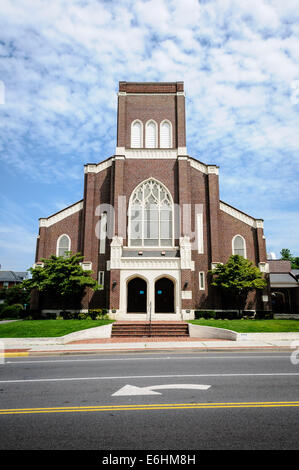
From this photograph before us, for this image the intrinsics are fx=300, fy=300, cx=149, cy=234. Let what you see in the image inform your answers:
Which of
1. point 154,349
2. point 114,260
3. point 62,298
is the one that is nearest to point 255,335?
point 154,349

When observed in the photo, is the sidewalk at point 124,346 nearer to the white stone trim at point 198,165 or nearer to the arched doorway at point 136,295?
the arched doorway at point 136,295

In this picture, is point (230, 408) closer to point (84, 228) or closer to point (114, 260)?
point (114, 260)

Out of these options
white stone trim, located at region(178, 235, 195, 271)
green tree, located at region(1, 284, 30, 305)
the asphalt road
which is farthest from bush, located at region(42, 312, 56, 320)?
green tree, located at region(1, 284, 30, 305)

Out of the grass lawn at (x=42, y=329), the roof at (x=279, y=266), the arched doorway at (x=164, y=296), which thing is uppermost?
the roof at (x=279, y=266)

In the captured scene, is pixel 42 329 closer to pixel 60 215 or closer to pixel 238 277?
pixel 60 215

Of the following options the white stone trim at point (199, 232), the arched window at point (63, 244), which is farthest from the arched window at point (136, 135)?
the arched window at point (63, 244)

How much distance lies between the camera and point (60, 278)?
73.2ft

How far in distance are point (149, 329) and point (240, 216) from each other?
13.3 metres

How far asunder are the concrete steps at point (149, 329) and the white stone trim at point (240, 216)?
11.3 metres

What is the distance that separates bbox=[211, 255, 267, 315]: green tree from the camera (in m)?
22.4

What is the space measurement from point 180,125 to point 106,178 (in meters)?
8.12

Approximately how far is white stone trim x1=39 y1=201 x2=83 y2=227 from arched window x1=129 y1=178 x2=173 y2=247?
5.19 m

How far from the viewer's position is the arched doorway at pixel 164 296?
83.5 feet

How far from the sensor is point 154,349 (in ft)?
43.3
